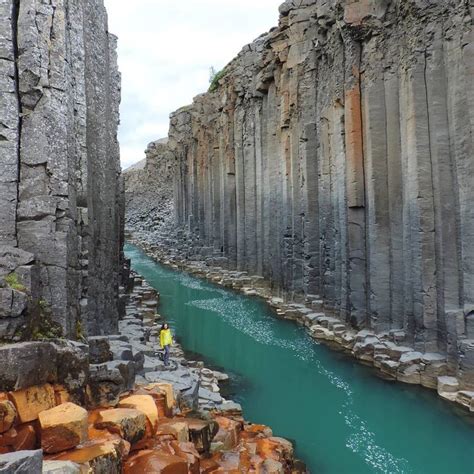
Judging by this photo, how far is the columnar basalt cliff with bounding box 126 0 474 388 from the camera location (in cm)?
1106

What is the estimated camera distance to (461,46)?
1091cm

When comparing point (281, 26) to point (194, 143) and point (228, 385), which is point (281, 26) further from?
point (194, 143)

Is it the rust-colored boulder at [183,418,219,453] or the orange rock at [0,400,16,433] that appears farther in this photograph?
the rust-colored boulder at [183,418,219,453]

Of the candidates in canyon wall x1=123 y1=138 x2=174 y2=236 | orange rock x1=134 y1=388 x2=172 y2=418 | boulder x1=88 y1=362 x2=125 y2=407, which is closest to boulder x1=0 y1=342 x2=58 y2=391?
boulder x1=88 y1=362 x2=125 y2=407

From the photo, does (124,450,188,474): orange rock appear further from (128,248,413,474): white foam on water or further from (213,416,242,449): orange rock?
(128,248,413,474): white foam on water

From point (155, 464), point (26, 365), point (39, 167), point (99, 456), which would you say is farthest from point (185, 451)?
point (39, 167)

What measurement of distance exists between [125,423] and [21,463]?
92.3 inches

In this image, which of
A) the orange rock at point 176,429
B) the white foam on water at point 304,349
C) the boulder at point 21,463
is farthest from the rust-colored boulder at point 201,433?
the white foam on water at point 304,349

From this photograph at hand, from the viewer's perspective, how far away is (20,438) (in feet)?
15.7

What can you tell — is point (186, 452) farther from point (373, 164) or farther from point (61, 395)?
point (373, 164)

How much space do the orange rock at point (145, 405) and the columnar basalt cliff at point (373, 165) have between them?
25.4ft

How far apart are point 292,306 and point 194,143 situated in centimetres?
2741

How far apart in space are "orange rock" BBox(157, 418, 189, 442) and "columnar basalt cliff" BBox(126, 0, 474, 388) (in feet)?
24.2

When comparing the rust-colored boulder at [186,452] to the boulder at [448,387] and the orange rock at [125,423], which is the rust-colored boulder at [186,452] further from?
the boulder at [448,387]
